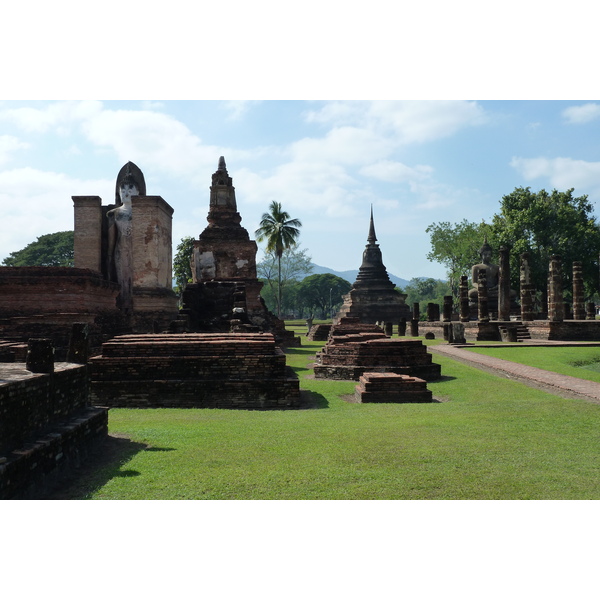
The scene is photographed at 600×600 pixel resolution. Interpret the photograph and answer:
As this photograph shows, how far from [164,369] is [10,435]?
417 cm

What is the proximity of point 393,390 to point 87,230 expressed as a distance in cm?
1097

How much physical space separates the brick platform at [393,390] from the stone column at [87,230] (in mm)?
10298

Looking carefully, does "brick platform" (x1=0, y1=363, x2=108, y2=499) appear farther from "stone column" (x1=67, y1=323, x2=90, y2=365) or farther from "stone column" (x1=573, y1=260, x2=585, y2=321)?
"stone column" (x1=573, y1=260, x2=585, y2=321)

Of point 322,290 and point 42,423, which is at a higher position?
point 322,290

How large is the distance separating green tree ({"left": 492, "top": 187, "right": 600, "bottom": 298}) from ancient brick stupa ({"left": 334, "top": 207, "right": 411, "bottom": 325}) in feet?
30.1

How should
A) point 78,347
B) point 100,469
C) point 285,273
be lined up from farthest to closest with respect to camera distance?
point 285,273
point 78,347
point 100,469

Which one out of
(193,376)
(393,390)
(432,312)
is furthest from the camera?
(432,312)

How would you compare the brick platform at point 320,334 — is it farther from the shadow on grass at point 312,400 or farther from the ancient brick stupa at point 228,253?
the shadow on grass at point 312,400

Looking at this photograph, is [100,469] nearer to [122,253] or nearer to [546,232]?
[122,253]

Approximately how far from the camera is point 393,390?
29.6 feet

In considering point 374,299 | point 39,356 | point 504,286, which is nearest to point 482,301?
point 504,286

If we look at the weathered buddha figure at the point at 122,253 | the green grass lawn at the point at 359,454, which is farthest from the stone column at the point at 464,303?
the green grass lawn at the point at 359,454

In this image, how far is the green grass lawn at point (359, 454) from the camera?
3965mm

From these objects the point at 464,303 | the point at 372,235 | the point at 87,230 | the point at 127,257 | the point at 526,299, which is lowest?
the point at 464,303
